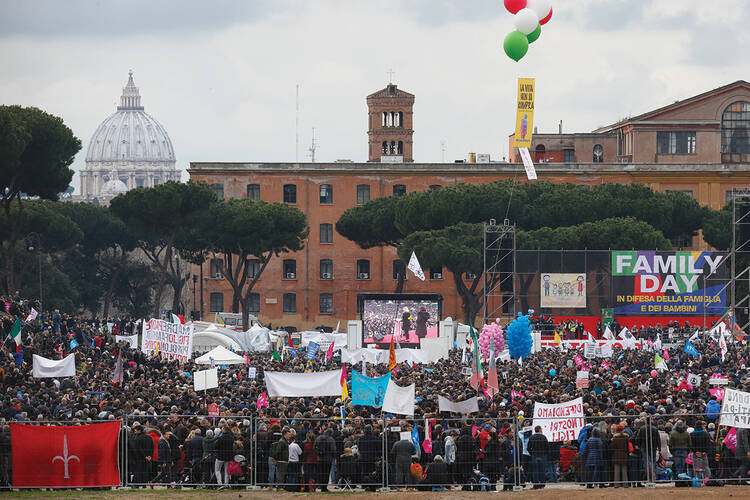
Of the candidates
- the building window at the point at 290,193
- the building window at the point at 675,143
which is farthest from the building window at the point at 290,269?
the building window at the point at 675,143

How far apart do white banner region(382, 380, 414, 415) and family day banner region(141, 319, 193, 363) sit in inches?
424

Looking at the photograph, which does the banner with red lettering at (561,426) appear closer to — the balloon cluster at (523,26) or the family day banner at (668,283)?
the balloon cluster at (523,26)

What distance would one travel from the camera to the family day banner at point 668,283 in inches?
2088

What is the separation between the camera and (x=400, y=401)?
56.8ft

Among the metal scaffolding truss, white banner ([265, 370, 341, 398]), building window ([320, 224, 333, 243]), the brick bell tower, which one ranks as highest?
the brick bell tower

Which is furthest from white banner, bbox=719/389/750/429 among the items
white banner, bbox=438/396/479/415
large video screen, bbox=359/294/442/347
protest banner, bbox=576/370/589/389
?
large video screen, bbox=359/294/442/347

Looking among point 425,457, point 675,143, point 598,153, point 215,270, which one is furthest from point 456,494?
point 598,153

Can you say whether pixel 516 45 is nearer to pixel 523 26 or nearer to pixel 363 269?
pixel 523 26

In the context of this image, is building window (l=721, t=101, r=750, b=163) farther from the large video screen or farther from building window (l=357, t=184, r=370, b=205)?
the large video screen

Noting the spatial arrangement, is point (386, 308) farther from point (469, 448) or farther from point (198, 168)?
point (469, 448)

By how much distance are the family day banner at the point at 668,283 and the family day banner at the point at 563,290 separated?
1562mm

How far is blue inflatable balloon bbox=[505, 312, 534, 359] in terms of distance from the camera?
29.0 meters

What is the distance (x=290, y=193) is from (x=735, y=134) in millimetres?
29706

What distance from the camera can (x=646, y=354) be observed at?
3250 cm
